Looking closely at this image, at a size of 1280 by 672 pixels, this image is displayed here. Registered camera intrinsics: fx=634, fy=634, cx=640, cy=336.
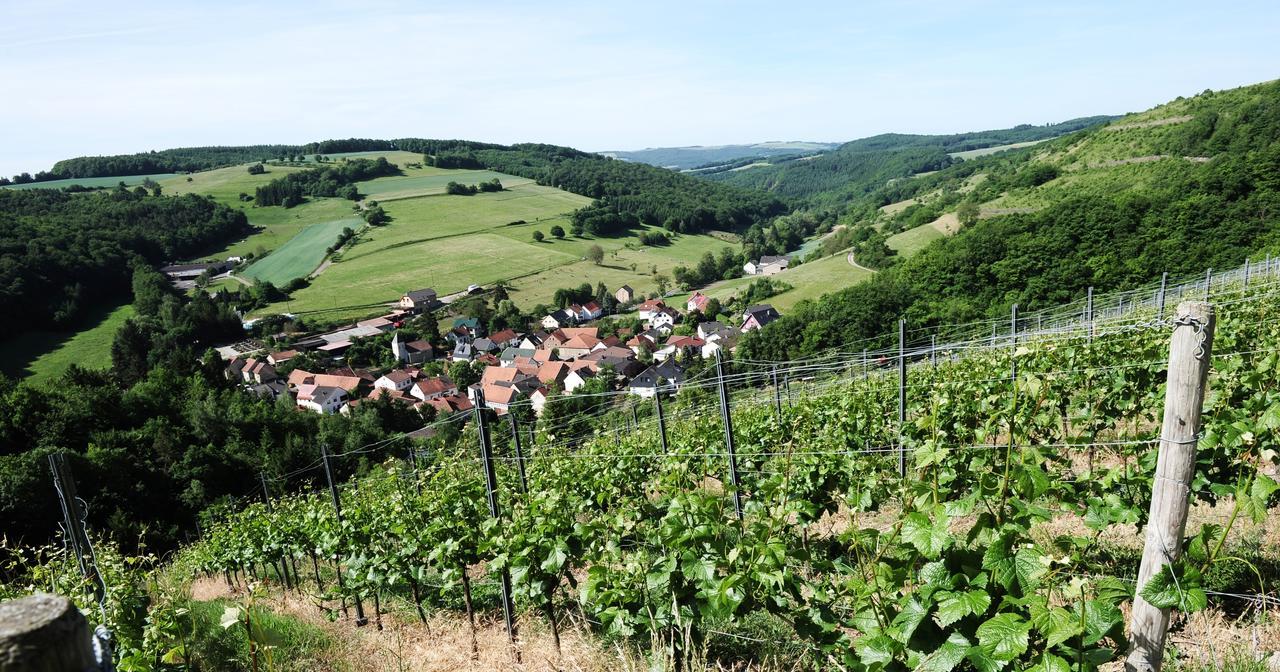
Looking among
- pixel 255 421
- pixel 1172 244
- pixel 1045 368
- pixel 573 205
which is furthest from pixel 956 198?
pixel 1045 368

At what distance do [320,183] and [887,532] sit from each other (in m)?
119

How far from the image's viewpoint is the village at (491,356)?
54.6 m

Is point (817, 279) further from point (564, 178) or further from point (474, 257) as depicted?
point (564, 178)

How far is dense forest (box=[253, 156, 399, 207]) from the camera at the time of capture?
331ft

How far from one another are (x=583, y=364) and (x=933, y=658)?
56803 mm

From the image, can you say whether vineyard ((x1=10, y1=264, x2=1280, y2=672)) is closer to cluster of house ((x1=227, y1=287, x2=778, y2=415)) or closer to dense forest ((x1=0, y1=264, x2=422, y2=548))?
dense forest ((x1=0, y1=264, x2=422, y2=548))

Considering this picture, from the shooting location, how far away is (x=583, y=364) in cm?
5881

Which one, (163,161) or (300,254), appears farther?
(163,161)

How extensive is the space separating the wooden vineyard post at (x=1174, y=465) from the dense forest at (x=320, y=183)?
114 m

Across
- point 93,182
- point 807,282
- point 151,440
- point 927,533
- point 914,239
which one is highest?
point 93,182

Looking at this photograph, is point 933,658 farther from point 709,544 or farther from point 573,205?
point 573,205

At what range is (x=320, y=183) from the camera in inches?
4171

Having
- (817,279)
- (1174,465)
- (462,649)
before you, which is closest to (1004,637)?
(1174,465)

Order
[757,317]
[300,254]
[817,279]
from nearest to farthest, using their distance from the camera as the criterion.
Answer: [757,317] < [817,279] < [300,254]
